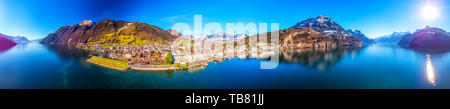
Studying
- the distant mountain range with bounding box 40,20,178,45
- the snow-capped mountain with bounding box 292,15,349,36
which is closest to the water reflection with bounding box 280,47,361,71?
the distant mountain range with bounding box 40,20,178,45

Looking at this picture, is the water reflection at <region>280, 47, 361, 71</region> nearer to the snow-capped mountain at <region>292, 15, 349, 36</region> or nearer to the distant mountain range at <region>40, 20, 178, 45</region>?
the distant mountain range at <region>40, 20, 178, 45</region>

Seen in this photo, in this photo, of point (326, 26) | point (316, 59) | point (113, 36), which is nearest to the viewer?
point (316, 59)

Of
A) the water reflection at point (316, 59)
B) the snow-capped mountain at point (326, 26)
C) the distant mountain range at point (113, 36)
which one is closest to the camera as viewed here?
the water reflection at point (316, 59)

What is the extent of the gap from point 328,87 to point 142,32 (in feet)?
353

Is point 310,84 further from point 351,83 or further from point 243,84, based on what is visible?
point 243,84

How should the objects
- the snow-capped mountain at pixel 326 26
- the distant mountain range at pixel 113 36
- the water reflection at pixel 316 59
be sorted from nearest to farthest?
the water reflection at pixel 316 59, the distant mountain range at pixel 113 36, the snow-capped mountain at pixel 326 26

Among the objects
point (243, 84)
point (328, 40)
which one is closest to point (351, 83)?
point (243, 84)

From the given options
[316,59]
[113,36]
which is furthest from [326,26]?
[113,36]

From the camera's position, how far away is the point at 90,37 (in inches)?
3883

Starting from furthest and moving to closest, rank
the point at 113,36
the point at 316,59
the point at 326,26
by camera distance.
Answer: the point at 326,26 < the point at 113,36 < the point at 316,59

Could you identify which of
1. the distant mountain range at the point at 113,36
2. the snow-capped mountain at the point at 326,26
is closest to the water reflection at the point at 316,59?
the distant mountain range at the point at 113,36

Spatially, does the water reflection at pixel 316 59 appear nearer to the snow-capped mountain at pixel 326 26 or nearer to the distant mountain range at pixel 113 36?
the distant mountain range at pixel 113 36

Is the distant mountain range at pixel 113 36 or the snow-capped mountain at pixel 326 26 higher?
the snow-capped mountain at pixel 326 26

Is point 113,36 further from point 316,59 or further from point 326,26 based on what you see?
point 326,26
